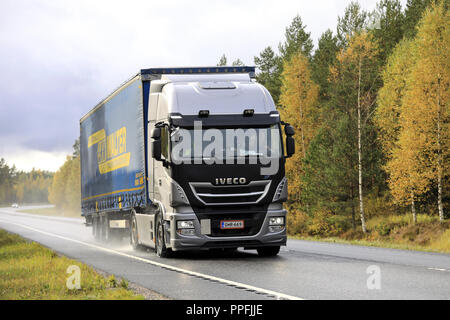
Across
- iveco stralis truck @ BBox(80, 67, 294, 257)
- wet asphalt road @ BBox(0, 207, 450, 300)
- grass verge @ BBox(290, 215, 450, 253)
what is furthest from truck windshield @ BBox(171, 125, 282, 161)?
grass verge @ BBox(290, 215, 450, 253)

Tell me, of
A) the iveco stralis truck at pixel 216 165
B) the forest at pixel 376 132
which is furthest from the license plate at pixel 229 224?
the forest at pixel 376 132

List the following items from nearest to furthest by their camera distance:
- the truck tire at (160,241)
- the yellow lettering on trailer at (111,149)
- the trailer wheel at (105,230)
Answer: the truck tire at (160,241) → the yellow lettering on trailer at (111,149) → the trailer wheel at (105,230)

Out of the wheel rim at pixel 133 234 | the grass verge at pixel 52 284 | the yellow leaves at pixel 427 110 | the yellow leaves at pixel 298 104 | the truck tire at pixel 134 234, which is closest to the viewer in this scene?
the grass verge at pixel 52 284

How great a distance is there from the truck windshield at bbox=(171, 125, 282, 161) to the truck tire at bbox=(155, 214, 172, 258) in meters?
1.96

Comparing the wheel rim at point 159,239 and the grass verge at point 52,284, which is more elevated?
the wheel rim at point 159,239

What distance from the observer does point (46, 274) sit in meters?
13.3

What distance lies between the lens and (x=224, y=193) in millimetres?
14617

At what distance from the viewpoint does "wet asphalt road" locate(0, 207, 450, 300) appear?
9.70 m

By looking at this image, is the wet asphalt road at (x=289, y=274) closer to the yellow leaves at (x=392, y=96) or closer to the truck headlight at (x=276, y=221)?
the truck headlight at (x=276, y=221)

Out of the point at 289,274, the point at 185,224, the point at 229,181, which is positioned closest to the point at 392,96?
the point at 229,181

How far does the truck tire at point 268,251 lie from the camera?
16.2 metres

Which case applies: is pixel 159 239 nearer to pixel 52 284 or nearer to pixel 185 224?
pixel 185 224

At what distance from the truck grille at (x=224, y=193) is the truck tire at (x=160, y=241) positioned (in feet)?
5.40
